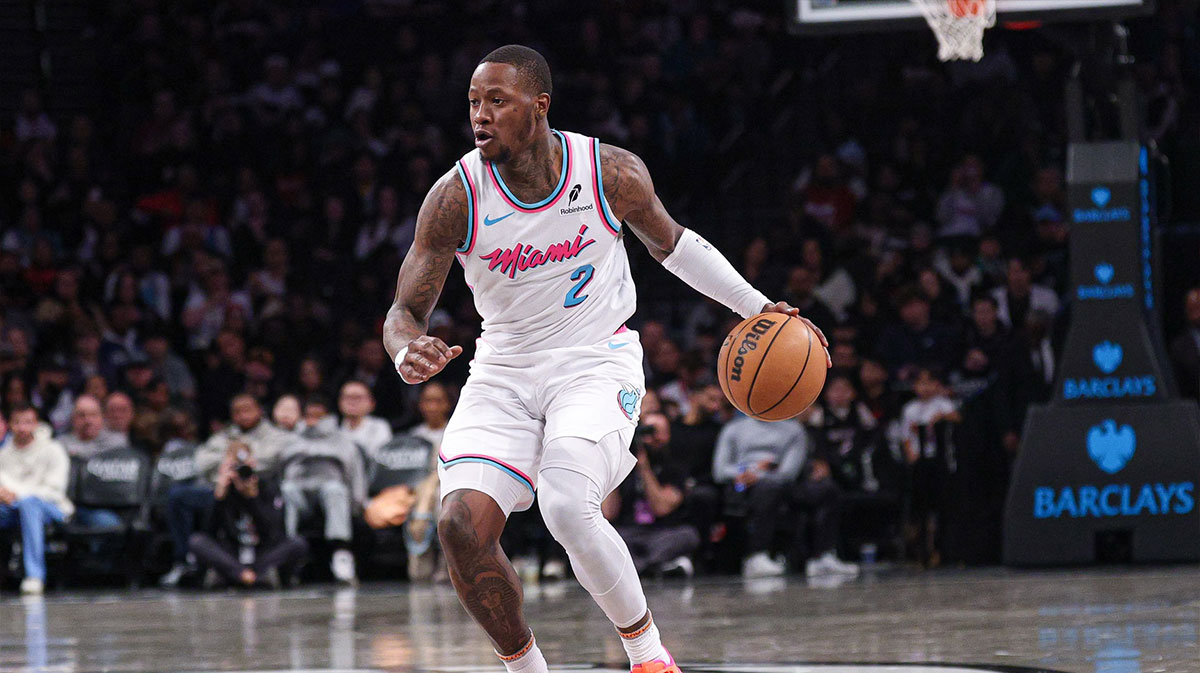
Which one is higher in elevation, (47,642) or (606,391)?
(606,391)

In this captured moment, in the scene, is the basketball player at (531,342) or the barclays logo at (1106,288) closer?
the basketball player at (531,342)

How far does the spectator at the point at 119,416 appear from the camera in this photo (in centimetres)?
1289

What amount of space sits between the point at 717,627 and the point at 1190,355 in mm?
5146

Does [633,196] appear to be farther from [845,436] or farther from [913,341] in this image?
[913,341]

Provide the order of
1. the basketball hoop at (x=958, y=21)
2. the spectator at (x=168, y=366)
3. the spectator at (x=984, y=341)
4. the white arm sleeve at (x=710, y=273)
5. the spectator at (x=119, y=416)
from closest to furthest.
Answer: the white arm sleeve at (x=710, y=273) → the basketball hoop at (x=958, y=21) → the spectator at (x=984, y=341) → the spectator at (x=119, y=416) → the spectator at (x=168, y=366)

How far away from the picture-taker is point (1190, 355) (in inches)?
460

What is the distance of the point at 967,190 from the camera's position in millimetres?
14508

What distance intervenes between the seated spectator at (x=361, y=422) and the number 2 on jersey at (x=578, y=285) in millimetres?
7163

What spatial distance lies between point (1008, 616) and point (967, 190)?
23.1 ft

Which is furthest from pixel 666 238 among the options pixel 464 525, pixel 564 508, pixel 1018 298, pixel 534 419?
pixel 1018 298

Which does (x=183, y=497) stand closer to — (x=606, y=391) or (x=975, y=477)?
(x=975, y=477)

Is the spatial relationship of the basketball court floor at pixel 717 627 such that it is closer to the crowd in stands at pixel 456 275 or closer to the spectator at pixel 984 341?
the crowd in stands at pixel 456 275

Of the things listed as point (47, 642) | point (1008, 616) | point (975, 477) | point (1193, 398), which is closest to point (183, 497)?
point (47, 642)

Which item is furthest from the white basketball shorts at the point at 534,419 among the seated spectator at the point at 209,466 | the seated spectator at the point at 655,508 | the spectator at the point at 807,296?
the spectator at the point at 807,296
